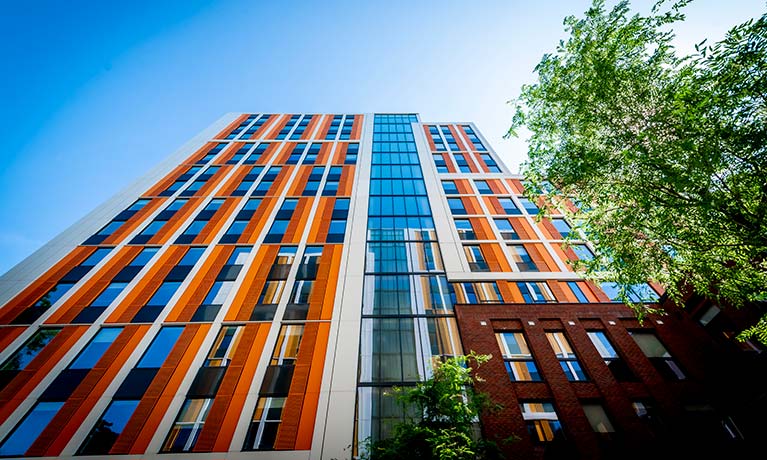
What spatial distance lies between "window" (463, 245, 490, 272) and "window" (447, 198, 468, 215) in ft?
15.1

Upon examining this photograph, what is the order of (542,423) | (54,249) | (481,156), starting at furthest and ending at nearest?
(481,156) < (54,249) < (542,423)

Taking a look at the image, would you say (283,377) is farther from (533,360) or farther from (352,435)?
(533,360)

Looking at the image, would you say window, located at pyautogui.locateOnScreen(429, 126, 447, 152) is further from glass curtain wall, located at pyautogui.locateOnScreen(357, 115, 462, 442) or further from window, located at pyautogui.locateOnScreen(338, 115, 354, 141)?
window, located at pyautogui.locateOnScreen(338, 115, 354, 141)

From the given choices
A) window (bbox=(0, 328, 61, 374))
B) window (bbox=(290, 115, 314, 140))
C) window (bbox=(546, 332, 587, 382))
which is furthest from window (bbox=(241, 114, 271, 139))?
window (bbox=(546, 332, 587, 382))

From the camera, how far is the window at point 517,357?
51.9 ft

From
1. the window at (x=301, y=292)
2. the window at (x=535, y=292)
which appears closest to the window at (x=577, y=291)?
the window at (x=535, y=292)

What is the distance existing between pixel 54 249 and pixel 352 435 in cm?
2432

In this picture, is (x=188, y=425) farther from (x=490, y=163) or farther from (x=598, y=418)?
(x=490, y=163)

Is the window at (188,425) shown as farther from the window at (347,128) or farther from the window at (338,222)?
the window at (347,128)

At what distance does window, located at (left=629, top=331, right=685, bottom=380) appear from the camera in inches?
622

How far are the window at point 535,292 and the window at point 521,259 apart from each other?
1287 millimetres

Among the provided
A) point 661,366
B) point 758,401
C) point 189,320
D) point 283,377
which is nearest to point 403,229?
point 283,377

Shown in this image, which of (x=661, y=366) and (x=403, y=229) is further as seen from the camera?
(x=403, y=229)

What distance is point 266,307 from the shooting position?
1831 cm
